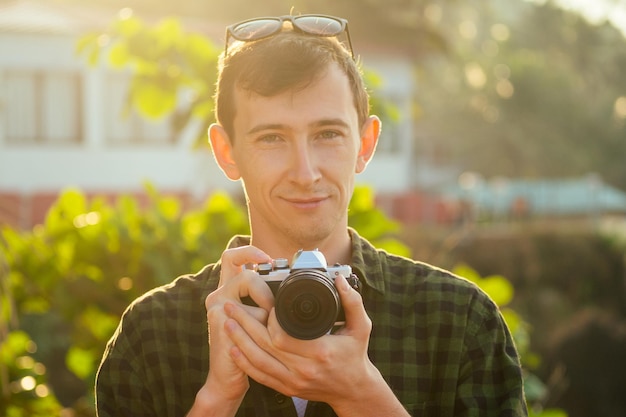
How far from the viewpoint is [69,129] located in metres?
21.4

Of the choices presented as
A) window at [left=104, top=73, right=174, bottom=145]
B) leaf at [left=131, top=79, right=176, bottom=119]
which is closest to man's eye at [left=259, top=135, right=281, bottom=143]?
leaf at [left=131, top=79, right=176, bottom=119]

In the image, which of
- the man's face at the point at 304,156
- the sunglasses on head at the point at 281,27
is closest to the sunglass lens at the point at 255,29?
the sunglasses on head at the point at 281,27

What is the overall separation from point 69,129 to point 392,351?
19.6 metres

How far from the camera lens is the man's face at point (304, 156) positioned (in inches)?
104

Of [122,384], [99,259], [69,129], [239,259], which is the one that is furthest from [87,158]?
[239,259]

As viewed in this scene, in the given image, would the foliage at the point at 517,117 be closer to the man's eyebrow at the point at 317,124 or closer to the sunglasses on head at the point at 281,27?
the sunglasses on head at the point at 281,27

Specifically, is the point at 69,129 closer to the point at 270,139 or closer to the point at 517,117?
the point at 270,139

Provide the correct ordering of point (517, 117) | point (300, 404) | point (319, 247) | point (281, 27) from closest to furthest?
point (300, 404) < point (319, 247) < point (281, 27) < point (517, 117)

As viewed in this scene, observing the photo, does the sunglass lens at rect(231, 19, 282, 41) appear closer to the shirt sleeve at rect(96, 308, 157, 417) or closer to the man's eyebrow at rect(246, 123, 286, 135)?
the man's eyebrow at rect(246, 123, 286, 135)

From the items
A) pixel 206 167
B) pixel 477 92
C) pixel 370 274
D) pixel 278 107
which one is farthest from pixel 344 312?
pixel 477 92

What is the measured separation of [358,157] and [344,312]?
67cm

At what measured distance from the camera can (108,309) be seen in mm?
4840

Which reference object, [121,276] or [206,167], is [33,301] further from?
[206,167]

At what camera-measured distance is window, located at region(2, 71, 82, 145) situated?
21.1m
